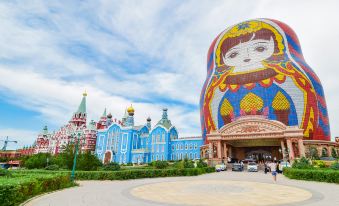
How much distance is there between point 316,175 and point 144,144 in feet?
171

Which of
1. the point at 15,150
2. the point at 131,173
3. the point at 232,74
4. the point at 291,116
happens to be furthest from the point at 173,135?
the point at 15,150

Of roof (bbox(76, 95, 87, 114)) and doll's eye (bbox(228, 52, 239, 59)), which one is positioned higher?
doll's eye (bbox(228, 52, 239, 59))

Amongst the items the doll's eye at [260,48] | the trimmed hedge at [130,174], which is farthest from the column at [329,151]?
the trimmed hedge at [130,174]

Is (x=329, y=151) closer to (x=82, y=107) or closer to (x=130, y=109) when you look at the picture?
(x=130, y=109)

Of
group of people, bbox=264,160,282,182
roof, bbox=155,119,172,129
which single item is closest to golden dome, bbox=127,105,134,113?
roof, bbox=155,119,172,129

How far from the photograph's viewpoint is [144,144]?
64938 millimetres

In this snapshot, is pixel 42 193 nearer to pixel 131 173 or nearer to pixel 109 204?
pixel 109 204

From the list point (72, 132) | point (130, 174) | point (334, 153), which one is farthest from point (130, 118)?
point (334, 153)

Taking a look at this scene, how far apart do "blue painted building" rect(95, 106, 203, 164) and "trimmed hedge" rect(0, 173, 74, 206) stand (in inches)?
1806

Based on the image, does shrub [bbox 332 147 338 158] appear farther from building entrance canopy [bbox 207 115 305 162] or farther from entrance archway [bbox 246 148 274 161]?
entrance archway [bbox 246 148 274 161]

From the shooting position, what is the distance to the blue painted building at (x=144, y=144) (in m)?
58.2

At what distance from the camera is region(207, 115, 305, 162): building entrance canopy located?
118ft

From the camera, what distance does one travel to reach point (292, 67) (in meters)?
45.2

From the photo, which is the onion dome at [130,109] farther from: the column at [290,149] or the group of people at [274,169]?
the group of people at [274,169]
